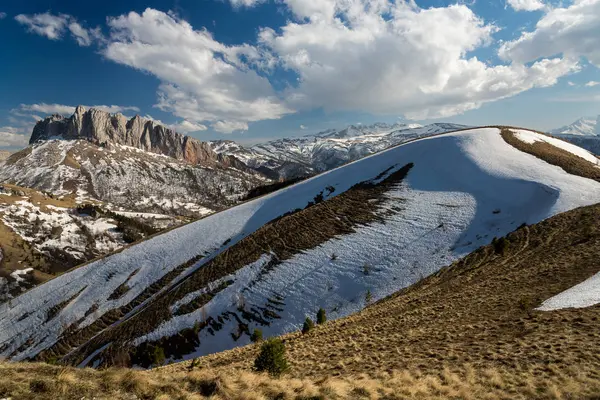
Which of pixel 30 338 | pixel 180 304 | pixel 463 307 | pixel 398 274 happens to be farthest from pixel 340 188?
pixel 30 338

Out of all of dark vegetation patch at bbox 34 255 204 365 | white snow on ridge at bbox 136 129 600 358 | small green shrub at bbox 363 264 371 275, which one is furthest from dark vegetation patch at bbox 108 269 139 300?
small green shrub at bbox 363 264 371 275

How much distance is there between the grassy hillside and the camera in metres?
10.2

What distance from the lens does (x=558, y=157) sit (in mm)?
67188

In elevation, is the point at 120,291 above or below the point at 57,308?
above

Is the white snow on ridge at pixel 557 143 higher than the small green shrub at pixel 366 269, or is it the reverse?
the white snow on ridge at pixel 557 143

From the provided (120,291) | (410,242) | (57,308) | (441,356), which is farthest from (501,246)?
(57,308)

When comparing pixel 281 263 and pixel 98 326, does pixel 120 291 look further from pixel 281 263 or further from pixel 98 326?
pixel 281 263

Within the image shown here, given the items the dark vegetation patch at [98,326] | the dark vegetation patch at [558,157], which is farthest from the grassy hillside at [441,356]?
the dark vegetation patch at [98,326]

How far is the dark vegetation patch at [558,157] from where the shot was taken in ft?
190

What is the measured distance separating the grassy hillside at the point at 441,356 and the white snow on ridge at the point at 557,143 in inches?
2138

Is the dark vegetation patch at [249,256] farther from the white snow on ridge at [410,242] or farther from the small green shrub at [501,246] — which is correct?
the small green shrub at [501,246]

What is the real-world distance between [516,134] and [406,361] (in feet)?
312

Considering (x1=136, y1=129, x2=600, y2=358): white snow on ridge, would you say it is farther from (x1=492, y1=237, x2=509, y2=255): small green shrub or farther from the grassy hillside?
the grassy hillside

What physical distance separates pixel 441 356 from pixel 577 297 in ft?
40.1
